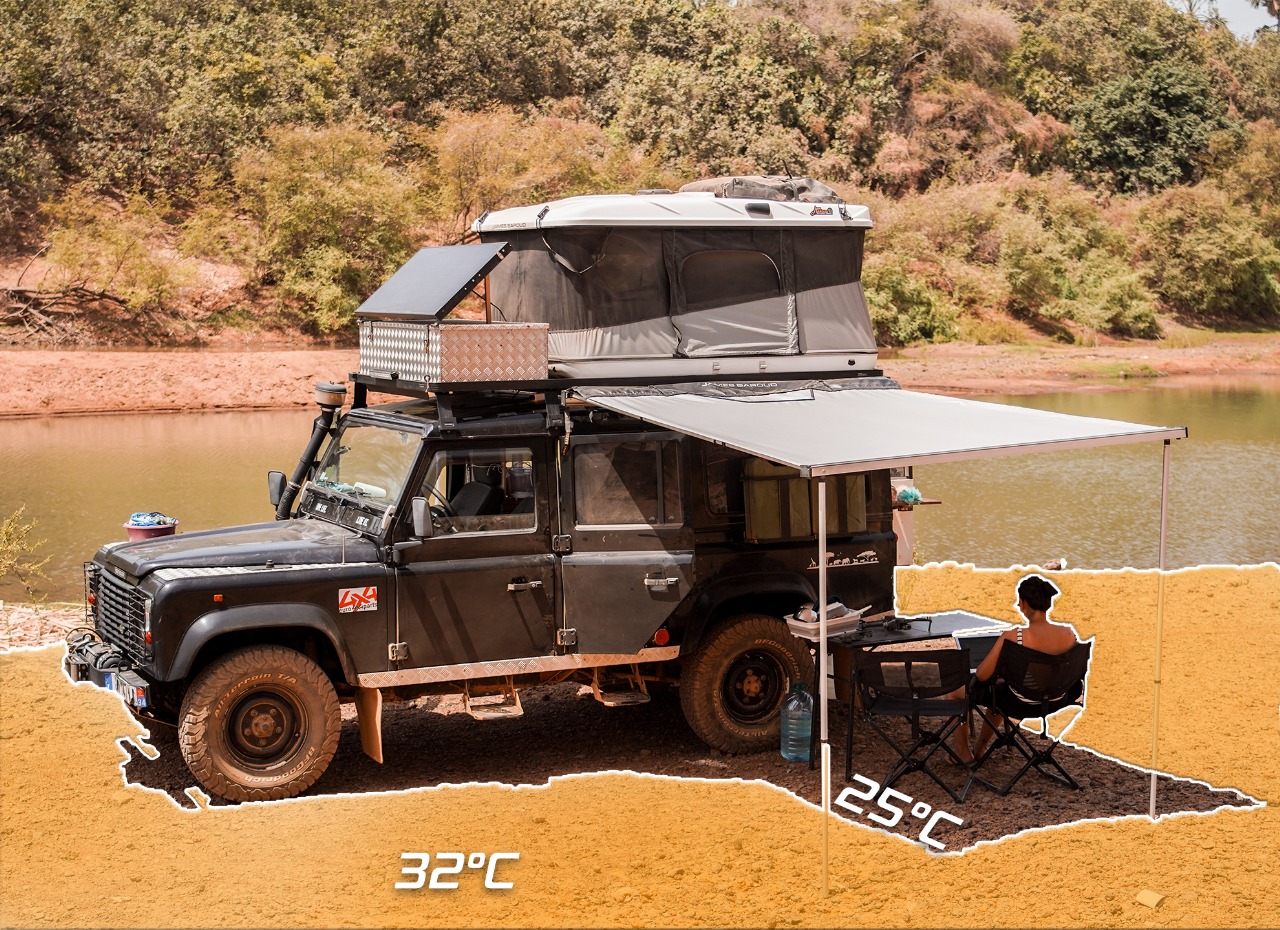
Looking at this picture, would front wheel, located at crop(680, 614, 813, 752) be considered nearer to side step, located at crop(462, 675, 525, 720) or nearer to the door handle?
the door handle

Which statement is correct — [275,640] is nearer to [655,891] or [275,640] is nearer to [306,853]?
[306,853]

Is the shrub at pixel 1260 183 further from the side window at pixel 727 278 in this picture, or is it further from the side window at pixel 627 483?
the side window at pixel 627 483

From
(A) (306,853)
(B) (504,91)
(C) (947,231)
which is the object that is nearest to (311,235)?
(B) (504,91)

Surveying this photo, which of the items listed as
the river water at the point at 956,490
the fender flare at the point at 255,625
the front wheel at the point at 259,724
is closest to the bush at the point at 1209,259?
the river water at the point at 956,490

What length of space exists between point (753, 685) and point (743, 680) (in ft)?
0.25

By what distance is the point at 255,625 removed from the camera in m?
8.31

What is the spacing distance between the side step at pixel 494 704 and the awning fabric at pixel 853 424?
6.30ft

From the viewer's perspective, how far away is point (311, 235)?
38.7 m

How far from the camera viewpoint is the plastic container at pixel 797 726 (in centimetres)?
924

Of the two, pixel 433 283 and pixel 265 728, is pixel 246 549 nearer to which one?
pixel 265 728

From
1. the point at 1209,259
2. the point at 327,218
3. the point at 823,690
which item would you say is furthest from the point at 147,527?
the point at 1209,259

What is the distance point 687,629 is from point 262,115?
3867cm

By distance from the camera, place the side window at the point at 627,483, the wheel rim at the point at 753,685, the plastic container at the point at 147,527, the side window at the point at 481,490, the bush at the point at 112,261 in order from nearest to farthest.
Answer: the side window at the point at 481,490 < the side window at the point at 627,483 < the wheel rim at the point at 753,685 < the plastic container at the point at 147,527 < the bush at the point at 112,261

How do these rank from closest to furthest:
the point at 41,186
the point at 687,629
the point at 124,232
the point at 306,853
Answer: the point at 306,853 < the point at 687,629 < the point at 124,232 < the point at 41,186
